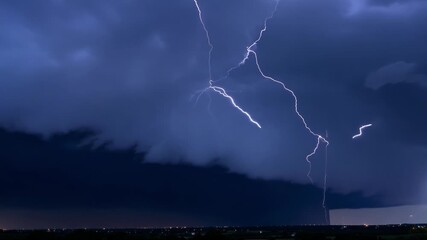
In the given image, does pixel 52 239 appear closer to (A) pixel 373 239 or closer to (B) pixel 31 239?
(B) pixel 31 239

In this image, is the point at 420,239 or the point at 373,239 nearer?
the point at 420,239

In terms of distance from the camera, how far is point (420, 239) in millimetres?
65000

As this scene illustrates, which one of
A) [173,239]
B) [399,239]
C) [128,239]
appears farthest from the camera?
[399,239]

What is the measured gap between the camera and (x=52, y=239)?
2405 inches

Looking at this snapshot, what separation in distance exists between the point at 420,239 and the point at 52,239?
4170 cm

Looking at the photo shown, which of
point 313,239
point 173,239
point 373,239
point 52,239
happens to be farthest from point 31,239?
point 373,239

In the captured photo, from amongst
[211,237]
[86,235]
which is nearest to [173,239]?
[211,237]

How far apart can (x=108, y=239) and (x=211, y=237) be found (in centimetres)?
1143

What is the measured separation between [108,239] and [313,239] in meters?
26.3

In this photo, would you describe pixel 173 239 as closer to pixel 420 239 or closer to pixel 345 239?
pixel 345 239

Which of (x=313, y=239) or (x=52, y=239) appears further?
(x=313, y=239)

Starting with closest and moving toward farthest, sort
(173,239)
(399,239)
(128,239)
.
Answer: (173,239) < (128,239) < (399,239)

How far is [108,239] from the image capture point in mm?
61719

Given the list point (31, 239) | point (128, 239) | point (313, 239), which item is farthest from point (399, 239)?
point (31, 239)
